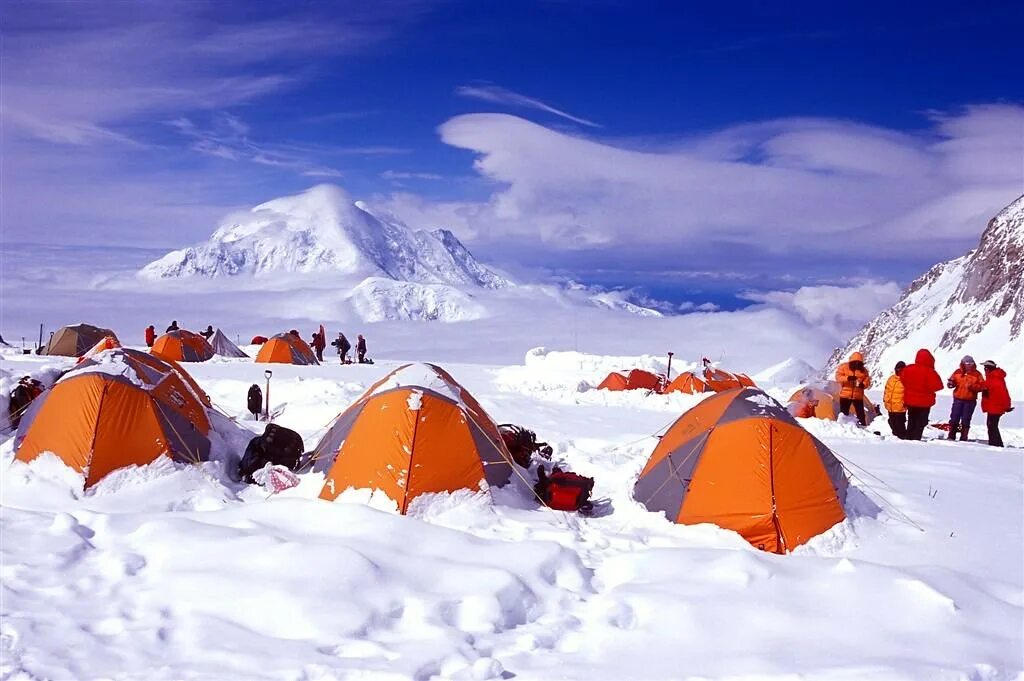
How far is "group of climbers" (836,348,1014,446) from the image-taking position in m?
14.3

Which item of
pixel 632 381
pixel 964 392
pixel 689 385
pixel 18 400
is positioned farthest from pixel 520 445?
pixel 632 381

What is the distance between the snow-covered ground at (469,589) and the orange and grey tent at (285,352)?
68.8ft

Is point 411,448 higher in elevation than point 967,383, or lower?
lower

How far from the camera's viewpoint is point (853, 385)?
16.7 metres

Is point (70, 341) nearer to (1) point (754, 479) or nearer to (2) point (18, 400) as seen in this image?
(2) point (18, 400)

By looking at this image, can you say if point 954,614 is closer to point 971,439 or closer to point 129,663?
point 129,663

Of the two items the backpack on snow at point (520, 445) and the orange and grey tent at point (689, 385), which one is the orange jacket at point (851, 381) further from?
the backpack on snow at point (520, 445)

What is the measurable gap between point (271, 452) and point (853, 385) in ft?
41.3

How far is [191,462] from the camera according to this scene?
371 inches

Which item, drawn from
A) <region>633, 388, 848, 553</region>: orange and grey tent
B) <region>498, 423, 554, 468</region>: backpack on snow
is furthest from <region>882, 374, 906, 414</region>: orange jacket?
<region>498, 423, 554, 468</region>: backpack on snow

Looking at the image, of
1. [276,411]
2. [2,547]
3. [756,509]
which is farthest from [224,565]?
[276,411]

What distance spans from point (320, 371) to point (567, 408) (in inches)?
433

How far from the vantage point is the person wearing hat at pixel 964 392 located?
14.8 m

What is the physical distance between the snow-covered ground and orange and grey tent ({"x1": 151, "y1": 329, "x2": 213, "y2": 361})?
20556 millimetres
